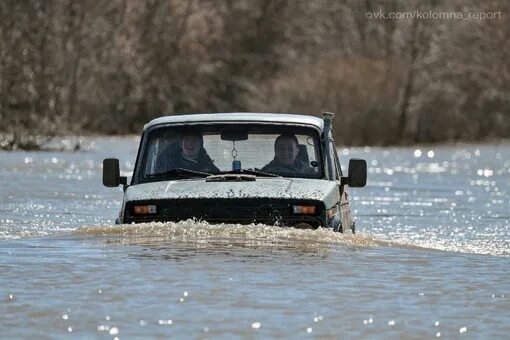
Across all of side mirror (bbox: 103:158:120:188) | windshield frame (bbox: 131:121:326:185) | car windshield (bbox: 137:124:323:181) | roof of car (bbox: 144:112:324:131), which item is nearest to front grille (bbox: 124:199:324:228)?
side mirror (bbox: 103:158:120:188)

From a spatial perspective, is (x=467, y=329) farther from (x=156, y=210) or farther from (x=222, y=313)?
(x=156, y=210)

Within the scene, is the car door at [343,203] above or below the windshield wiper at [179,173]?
below

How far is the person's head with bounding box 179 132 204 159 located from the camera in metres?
15.9

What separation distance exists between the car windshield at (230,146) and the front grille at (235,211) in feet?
A: 3.00

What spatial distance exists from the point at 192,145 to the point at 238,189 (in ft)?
3.63

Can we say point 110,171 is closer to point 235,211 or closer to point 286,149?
point 235,211

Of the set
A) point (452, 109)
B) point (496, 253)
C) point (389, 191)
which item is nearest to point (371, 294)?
point (496, 253)

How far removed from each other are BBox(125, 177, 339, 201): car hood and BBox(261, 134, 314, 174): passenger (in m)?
0.31

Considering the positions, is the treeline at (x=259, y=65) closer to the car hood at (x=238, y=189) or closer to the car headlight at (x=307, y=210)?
the car hood at (x=238, y=189)

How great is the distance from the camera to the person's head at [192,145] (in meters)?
15.9

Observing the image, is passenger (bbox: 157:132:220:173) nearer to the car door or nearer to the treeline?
the car door

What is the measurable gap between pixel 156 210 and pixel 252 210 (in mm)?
843

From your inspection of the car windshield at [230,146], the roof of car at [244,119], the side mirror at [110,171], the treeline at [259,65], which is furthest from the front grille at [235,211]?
the treeline at [259,65]

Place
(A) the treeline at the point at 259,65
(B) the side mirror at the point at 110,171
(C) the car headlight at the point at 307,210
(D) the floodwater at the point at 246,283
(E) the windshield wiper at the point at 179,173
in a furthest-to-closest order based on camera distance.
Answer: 1. (A) the treeline at the point at 259,65
2. (E) the windshield wiper at the point at 179,173
3. (B) the side mirror at the point at 110,171
4. (C) the car headlight at the point at 307,210
5. (D) the floodwater at the point at 246,283
